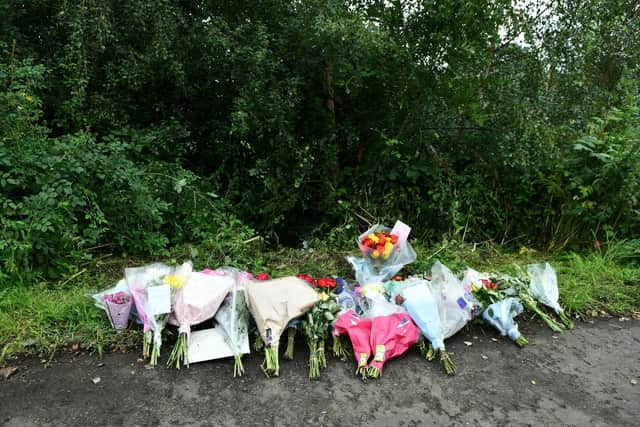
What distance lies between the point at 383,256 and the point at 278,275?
0.86 m

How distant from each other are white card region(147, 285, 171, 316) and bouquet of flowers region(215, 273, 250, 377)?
0.31m

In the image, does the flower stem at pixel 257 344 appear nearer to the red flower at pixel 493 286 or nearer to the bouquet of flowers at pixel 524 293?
the red flower at pixel 493 286

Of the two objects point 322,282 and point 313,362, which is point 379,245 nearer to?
point 322,282

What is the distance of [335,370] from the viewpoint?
2.43 metres

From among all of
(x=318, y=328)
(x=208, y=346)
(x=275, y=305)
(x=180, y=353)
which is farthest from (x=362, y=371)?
(x=180, y=353)

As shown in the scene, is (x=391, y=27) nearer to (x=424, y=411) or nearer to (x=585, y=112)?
(x=585, y=112)

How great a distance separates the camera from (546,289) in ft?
10.5

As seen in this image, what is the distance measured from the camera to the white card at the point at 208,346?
2.44m

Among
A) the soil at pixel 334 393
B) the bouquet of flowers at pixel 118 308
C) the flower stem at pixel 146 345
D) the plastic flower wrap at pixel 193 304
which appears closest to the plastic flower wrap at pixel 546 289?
the soil at pixel 334 393

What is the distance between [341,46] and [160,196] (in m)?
2.12

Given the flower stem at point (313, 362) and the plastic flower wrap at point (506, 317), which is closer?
the flower stem at point (313, 362)

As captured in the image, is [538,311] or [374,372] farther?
[538,311]

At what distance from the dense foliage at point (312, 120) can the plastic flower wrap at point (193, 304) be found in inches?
35.5

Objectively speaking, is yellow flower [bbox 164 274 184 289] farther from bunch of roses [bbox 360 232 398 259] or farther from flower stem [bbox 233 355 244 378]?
bunch of roses [bbox 360 232 398 259]
